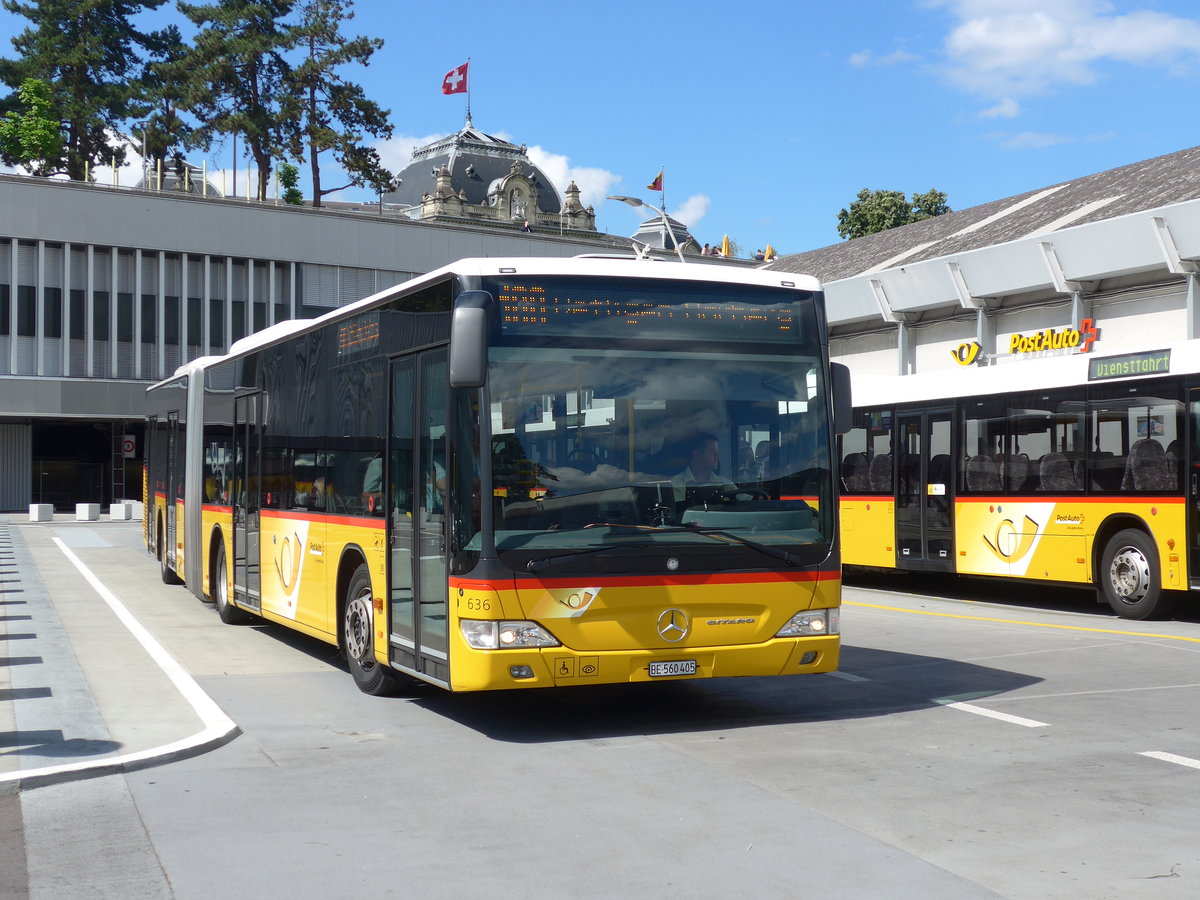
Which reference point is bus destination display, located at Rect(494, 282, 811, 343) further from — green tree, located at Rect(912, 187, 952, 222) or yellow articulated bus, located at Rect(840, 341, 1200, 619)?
green tree, located at Rect(912, 187, 952, 222)

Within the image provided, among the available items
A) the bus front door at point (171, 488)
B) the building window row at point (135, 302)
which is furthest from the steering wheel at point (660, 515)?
the building window row at point (135, 302)

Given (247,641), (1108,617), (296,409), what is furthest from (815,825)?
(1108,617)

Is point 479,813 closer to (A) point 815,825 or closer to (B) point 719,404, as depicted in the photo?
(A) point 815,825

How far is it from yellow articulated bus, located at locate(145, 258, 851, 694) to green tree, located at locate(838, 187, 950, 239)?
211 ft

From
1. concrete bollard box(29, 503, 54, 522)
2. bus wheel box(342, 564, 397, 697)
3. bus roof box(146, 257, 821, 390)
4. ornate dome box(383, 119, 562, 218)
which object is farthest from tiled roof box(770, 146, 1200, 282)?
ornate dome box(383, 119, 562, 218)

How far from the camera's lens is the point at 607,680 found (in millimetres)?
8688

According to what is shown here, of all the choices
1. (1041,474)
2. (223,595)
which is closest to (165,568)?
(223,595)

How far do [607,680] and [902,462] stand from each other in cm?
1198

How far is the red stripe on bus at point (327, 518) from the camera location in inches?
400

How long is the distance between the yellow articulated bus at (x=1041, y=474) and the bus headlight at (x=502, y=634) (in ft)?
31.4

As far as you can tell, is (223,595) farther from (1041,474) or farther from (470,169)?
(470,169)

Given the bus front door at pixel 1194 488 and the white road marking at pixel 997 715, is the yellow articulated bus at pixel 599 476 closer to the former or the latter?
the white road marking at pixel 997 715

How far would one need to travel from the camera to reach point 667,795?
7.14m

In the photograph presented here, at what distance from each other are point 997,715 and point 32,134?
58.1 meters
